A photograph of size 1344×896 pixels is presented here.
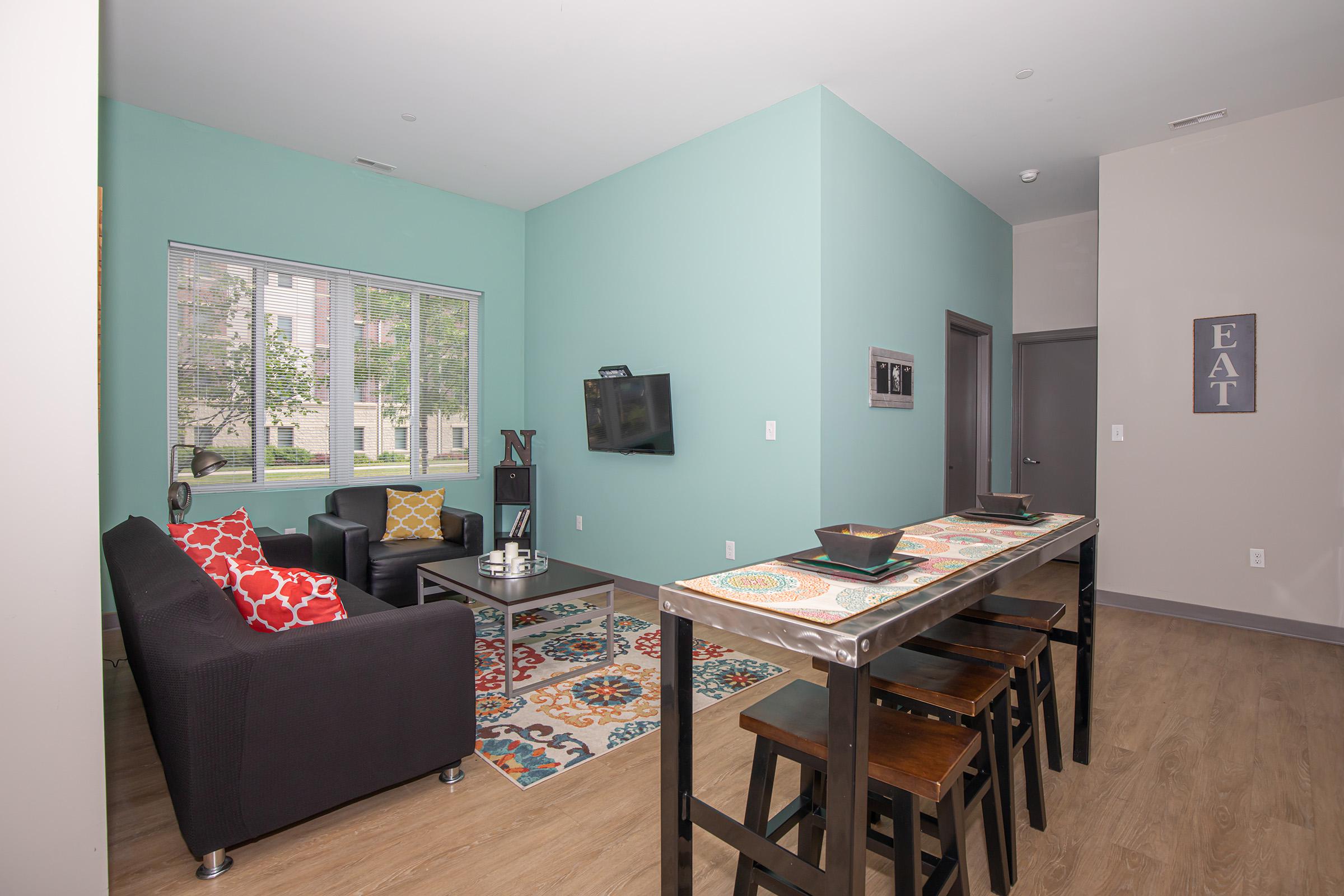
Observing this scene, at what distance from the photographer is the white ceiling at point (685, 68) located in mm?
2920

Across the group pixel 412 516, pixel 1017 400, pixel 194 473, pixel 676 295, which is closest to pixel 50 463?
pixel 194 473

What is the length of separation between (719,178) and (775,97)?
57 cm

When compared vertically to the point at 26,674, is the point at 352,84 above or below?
above

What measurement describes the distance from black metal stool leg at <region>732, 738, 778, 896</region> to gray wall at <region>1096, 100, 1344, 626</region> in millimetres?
4079

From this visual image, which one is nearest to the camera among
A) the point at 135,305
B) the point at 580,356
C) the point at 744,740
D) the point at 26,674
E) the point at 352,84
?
the point at 26,674

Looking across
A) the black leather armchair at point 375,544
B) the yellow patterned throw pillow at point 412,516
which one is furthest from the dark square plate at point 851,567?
the yellow patterned throw pillow at point 412,516

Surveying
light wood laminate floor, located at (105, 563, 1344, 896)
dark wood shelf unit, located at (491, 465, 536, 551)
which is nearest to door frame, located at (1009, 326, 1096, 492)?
light wood laminate floor, located at (105, 563, 1344, 896)

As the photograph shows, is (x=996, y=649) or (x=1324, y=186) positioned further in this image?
(x=1324, y=186)

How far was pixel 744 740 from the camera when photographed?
2.46 meters

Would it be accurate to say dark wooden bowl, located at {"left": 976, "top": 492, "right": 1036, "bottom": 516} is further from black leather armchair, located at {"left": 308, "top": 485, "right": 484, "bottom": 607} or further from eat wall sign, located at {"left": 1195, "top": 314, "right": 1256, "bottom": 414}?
black leather armchair, located at {"left": 308, "top": 485, "right": 484, "bottom": 607}

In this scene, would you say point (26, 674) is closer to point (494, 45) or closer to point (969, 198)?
point (494, 45)

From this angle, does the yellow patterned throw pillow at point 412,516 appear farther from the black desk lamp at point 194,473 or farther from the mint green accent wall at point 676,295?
the black desk lamp at point 194,473

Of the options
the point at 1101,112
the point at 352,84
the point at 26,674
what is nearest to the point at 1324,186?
the point at 1101,112

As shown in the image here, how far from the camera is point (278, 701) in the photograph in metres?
1.75
